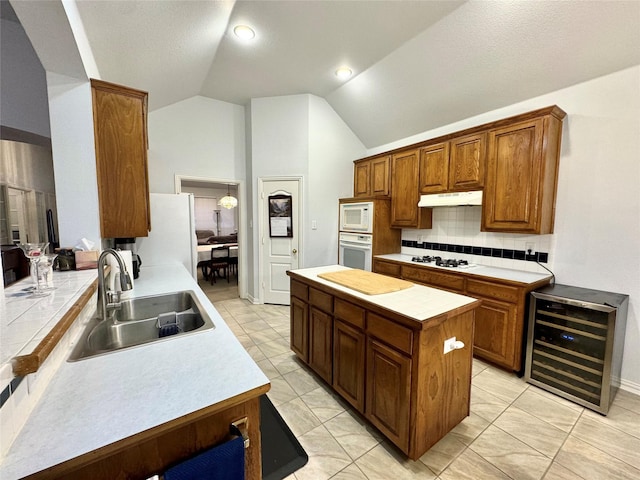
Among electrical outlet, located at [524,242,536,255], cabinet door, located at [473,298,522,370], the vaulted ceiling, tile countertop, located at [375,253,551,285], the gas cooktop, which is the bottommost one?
cabinet door, located at [473,298,522,370]

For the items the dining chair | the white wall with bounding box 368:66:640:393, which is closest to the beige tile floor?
the white wall with bounding box 368:66:640:393

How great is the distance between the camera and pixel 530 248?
A: 282cm

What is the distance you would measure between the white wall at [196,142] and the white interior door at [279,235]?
744mm

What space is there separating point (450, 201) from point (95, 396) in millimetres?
3290

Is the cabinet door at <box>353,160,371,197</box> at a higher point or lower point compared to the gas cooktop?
higher

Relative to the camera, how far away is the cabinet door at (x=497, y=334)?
243 centimetres

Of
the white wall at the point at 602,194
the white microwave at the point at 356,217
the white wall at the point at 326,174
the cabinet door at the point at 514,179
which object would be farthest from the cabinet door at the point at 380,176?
the white wall at the point at 602,194

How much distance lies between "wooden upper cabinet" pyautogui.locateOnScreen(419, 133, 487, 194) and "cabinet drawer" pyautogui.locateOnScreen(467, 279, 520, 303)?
1.05m

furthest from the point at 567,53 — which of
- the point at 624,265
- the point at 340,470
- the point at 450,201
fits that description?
the point at 340,470

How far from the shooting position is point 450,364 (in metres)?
1.63

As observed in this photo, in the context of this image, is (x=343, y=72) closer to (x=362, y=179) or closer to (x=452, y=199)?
(x=362, y=179)

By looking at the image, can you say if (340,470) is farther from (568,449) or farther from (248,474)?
(568,449)

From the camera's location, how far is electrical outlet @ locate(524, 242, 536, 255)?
2.80 meters

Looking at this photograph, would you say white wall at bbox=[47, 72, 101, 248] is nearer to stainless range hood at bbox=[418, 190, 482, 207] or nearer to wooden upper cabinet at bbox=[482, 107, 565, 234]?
stainless range hood at bbox=[418, 190, 482, 207]
